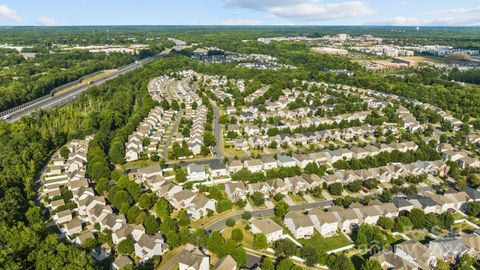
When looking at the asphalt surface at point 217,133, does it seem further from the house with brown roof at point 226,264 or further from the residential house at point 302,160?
the house with brown roof at point 226,264

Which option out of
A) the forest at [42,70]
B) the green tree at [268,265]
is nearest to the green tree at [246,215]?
the green tree at [268,265]

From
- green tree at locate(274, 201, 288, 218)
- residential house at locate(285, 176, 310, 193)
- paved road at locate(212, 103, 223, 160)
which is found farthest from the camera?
paved road at locate(212, 103, 223, 160)

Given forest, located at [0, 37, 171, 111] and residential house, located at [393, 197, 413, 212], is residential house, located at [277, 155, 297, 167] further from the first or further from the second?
forest, located at [0, 37, 171, 111]

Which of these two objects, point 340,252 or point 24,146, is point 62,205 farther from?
point 340,252

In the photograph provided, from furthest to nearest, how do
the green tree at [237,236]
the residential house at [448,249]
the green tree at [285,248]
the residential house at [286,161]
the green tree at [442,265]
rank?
the residential house at [286,161]
the green tree at [237,236]
the residential house at [448,249]
the green tree at [285,248]
the green tree at [442,265]

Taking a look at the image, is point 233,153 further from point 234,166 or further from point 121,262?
point 121,262

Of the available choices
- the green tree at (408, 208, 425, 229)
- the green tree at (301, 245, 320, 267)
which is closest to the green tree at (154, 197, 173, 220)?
the green tree at (301, 245, 320, 267)
